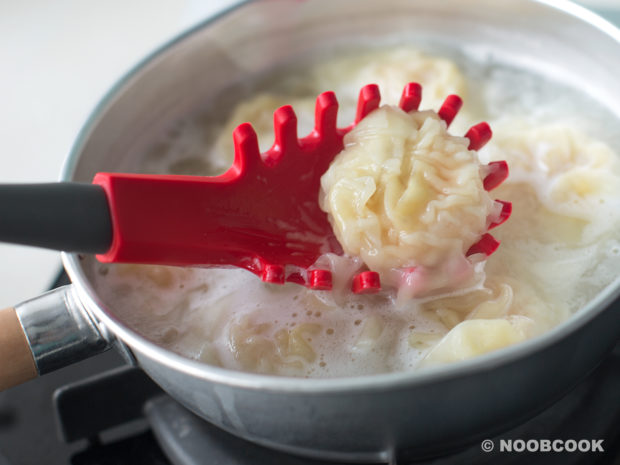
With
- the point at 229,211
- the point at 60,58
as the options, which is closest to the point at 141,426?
the point at 229,211

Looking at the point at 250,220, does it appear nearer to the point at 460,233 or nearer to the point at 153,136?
the point at 460,233

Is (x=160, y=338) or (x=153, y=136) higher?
(x=153, y=136)

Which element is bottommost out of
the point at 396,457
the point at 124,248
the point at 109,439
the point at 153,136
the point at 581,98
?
the point at 109,439

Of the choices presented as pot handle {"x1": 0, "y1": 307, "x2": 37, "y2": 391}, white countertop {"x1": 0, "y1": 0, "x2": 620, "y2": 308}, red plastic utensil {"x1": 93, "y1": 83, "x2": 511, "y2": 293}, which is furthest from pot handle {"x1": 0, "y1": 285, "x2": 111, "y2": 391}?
white countertop {"x1": 0, "y1": 0, "x2": 620, "y2": 308}

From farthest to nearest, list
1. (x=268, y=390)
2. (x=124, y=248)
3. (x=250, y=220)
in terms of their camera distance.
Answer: (x=250, y=220), (x=124, y=248), (x=268, y=390)

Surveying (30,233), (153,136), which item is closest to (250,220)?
(30,233)

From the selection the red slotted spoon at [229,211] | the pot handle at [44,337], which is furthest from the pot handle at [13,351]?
the red slotted spoon at [229,211]

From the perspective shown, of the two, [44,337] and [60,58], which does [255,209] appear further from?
[60,58]
